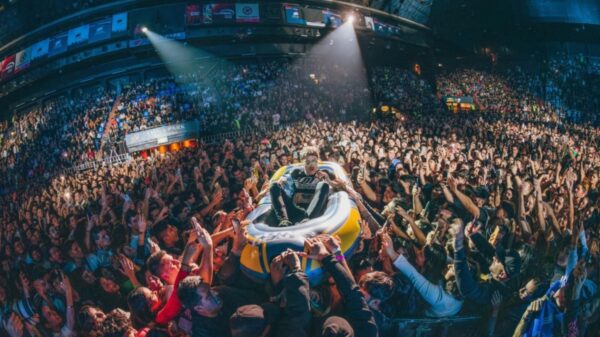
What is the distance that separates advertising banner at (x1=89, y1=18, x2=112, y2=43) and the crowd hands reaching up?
26.6 meters

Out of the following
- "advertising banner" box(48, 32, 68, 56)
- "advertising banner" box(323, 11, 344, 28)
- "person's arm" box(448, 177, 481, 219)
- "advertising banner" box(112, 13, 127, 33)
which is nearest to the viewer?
"person's arm" box(448, 177, 481, 219)

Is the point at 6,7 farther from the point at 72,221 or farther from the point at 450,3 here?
the point at 450,3

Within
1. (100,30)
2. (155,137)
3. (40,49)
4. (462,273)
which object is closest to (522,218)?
(462,273)

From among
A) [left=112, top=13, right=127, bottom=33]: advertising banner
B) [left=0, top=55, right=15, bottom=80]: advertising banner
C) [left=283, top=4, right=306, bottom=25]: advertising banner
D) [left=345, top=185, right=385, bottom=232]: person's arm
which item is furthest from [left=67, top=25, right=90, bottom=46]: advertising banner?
[left=345, top=185, right=385, bottom=232]: person's arm

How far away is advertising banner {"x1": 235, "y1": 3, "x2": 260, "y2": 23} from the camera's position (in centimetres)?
2786

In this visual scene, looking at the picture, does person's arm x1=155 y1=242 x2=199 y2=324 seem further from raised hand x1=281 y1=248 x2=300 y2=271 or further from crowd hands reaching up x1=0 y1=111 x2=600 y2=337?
raised hand x1=281 y1=248 x2=300 y2=271

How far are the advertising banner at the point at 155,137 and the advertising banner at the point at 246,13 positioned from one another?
14161 mm

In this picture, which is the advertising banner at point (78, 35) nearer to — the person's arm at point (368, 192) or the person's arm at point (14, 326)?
the person's arm at point (368, 192)

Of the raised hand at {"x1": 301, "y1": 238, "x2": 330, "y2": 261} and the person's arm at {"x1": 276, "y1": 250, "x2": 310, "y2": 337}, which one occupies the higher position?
the raised hand at {"x1": 301, "y1": 238, "x2": 330, "y2": 261}

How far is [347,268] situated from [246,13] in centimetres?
2984

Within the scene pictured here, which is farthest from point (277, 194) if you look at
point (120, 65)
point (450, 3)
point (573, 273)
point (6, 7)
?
point (6, 7)

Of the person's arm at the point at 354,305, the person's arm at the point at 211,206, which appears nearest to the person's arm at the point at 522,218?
the person's arm at the point at 354,305

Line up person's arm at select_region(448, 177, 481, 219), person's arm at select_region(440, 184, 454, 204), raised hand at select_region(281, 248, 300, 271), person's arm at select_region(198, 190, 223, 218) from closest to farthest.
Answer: raised hand at select_region(281, 248, 300, 271)
person's arm at select_region(448, 177, 481, 219)
person's arm at select_region(440, 184, 454, 204)
person's arm at select_region(198, 190, 223, 218)

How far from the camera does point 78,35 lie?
28828mm
